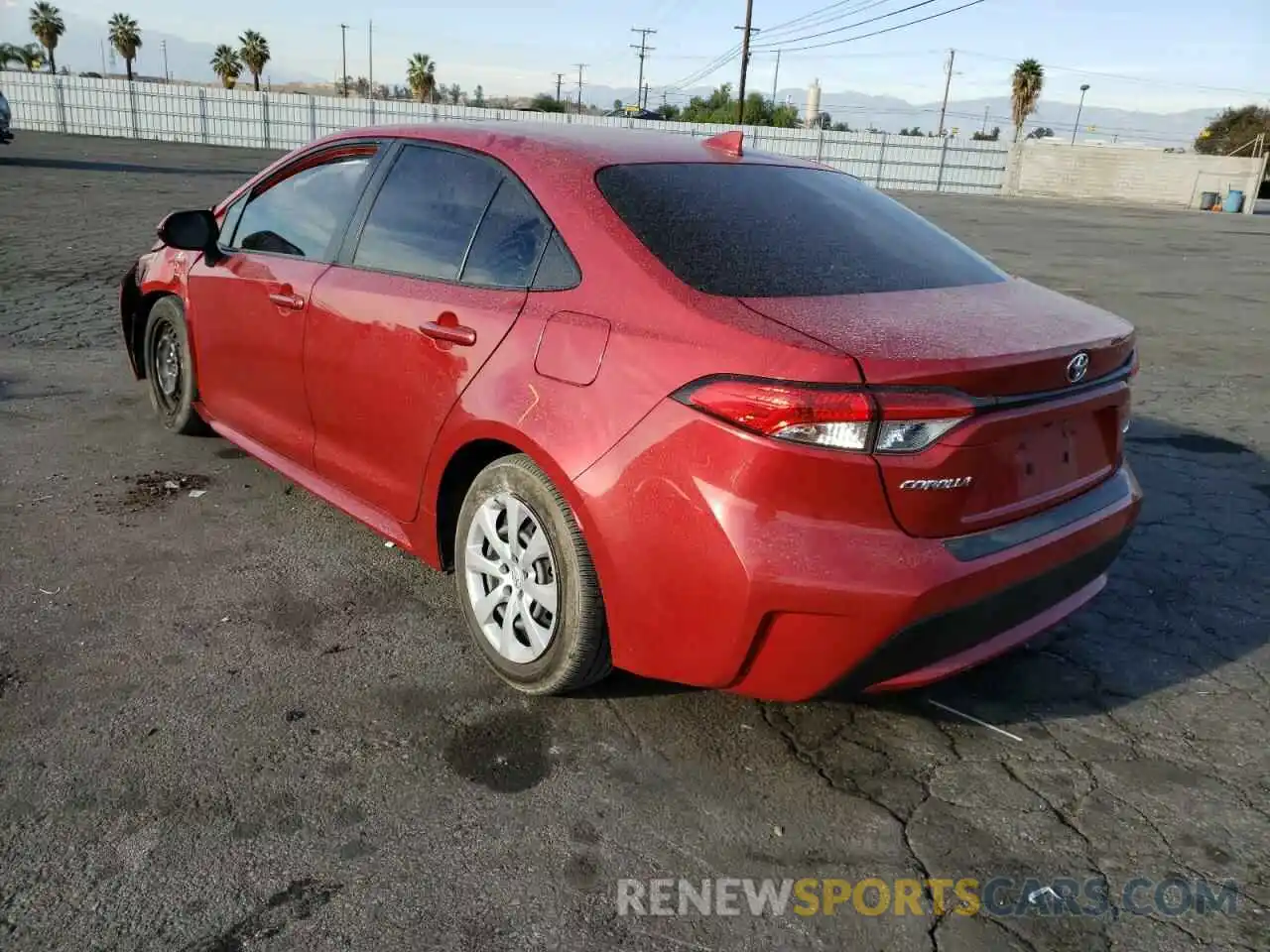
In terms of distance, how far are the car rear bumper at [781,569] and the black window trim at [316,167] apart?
5.73ft

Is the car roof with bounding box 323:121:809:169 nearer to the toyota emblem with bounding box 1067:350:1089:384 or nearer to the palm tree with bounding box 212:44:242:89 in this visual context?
the toyota emblem with bounding box 1067:350:1089:384

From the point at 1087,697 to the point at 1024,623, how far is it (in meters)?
0.58

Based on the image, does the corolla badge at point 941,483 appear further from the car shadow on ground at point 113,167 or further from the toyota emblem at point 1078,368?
the car shadow on ground at point 113,167

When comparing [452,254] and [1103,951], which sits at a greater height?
[452,254]

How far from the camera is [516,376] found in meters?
2.82

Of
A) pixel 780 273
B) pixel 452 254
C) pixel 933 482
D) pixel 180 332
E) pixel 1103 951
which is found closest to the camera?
pixel 1103 951

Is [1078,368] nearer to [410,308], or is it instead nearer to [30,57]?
[410,308]

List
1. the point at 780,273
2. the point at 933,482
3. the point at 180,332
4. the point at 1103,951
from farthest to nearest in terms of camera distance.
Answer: the point at 180,332, the point at 780,273, the point at 933,482, the point at 1103,951

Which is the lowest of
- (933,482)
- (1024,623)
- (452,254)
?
(1024,623)

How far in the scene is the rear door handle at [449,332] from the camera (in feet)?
9.84

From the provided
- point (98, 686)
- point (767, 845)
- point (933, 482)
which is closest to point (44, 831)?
point (98, 686)

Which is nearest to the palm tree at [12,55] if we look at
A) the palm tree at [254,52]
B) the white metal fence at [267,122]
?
the palm tree at [254,52]

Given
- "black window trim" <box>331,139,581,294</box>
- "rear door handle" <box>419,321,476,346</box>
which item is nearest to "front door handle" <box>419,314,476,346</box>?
"rear door handle" <box>419,321,476,346</box>

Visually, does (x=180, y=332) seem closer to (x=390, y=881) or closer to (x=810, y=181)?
(x=810, y=181)
